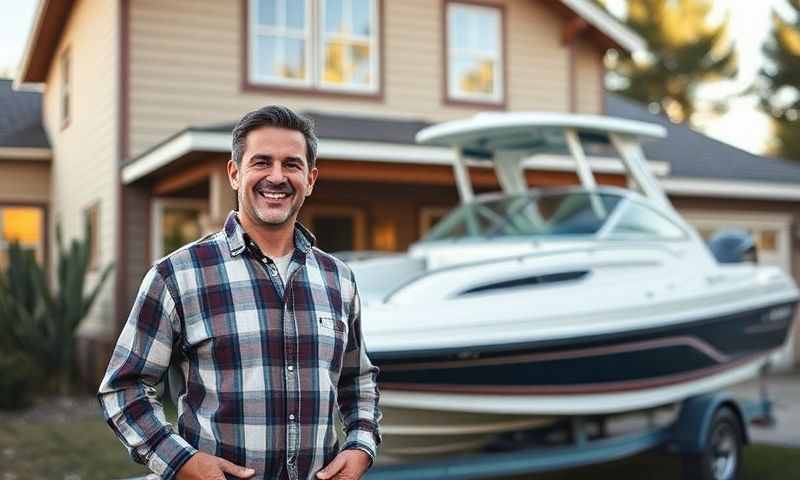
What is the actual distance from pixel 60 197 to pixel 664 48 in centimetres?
2638

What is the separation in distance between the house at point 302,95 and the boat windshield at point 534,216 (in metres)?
2.68

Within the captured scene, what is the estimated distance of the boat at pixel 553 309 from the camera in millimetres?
5758

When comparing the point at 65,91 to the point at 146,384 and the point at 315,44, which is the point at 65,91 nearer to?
the point at 315,44

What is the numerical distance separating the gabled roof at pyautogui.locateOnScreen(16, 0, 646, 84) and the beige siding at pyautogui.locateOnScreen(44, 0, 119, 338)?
19cm

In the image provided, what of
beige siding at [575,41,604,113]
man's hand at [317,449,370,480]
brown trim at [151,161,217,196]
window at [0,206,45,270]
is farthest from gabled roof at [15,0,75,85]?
man's hand at [317,449,370,480]

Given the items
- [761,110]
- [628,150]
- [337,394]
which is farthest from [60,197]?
[761,110]

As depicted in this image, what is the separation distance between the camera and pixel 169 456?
242 centimetres

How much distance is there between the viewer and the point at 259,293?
256 cm

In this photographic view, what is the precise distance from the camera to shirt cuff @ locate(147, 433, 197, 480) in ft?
7.93

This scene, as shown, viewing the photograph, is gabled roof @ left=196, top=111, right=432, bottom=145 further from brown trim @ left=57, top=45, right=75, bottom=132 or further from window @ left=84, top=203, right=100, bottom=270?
brown trim @ left=57, top=45, right=75, bottom=132

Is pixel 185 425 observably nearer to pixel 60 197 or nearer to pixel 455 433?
pixel 455 433

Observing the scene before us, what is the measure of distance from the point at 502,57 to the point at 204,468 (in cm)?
1196

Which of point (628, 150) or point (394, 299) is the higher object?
point (628, 150)

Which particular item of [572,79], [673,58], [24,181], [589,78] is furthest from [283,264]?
[673,58]
